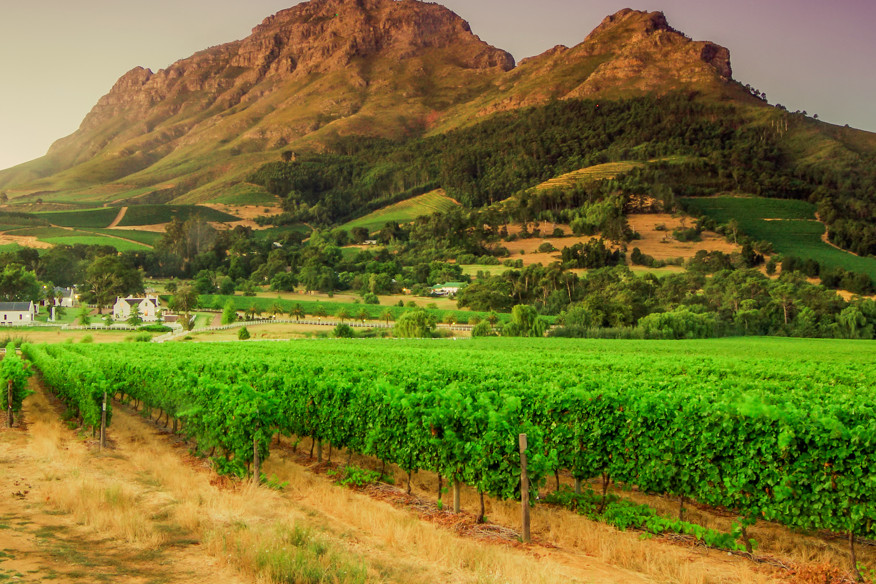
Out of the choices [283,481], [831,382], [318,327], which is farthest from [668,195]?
[283,481]

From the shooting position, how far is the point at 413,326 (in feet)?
240

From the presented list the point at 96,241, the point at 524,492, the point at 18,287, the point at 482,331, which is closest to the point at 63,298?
the point at 18,287

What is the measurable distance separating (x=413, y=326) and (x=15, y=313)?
5982 cm

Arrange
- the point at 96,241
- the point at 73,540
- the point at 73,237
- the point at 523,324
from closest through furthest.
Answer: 1. the point at 73,540
2. the point at 523,324
3. the point at 96,241
4. the point at 73,237

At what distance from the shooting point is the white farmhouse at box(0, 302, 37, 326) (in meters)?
90.8

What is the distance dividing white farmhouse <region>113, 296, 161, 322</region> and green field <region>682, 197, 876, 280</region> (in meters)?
123

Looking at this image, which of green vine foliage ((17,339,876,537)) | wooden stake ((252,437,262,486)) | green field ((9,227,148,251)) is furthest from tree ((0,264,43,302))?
wooden stake ((252,437,262,486))

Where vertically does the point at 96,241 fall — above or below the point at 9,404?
above

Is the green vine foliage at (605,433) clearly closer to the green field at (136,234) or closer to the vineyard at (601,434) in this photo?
the vineyard at (601,434)

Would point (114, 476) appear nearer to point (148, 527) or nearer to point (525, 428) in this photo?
point (148, 527)

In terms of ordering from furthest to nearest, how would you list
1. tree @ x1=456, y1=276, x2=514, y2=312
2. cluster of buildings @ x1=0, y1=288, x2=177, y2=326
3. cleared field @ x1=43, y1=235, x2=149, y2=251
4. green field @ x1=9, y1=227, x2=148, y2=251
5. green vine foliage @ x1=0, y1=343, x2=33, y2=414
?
green field @ x1=9, y1=227, x2=148, y2=251
cleared field @ x1=43, y1=235, x2=149, y2=251
tree @ x1=456, y1=276, x2=514, y2=312
cluster of buildings @ x1=0, y1=288, x2=177, y2=326
green vine foliage @ x1=0, y1=343, x2=33, y2=414

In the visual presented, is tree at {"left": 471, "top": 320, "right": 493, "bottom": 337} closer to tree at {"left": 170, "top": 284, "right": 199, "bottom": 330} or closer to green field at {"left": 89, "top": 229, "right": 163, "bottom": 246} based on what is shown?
tree at {"left": 170, "top": 284, "right": 199, "bottom": 330}

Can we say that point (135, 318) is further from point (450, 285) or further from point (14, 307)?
point (450, 285)

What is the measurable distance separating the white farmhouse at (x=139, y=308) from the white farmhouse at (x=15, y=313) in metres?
11.8
